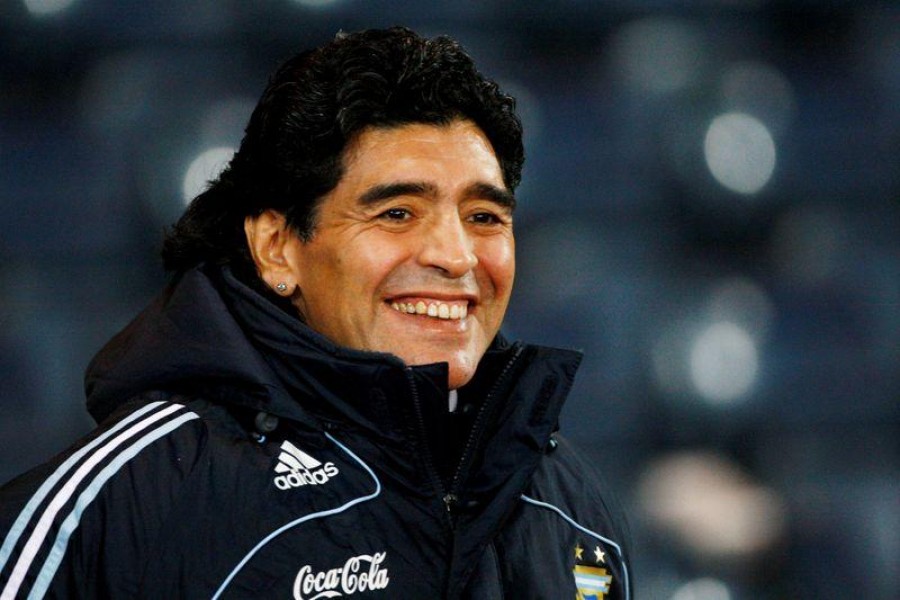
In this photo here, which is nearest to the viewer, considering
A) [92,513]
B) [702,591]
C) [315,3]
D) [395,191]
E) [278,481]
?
[92,513]

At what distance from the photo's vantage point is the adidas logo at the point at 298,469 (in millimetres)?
1159

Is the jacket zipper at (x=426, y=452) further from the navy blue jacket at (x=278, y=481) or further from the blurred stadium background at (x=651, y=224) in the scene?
the blurred stadium background at (x=651, y=224)

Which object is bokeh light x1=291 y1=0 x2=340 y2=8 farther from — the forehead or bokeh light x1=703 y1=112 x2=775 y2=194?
the forehead

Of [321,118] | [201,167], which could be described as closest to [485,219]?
[321,118]

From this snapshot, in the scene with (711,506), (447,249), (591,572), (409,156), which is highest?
(409,156)

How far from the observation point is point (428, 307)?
1306 mm

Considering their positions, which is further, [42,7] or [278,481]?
[42,7]

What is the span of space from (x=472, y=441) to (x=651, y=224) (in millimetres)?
1670

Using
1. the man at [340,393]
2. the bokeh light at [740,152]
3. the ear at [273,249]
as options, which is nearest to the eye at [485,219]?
the man at [340,393]

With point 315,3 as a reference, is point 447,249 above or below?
below

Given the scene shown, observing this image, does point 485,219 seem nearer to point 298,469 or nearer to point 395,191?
point 395,191

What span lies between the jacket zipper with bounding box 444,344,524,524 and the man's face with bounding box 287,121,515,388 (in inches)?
1.5

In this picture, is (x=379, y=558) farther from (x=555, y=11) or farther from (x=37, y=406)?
(x=555, y=11)

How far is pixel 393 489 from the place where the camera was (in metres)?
1.22
